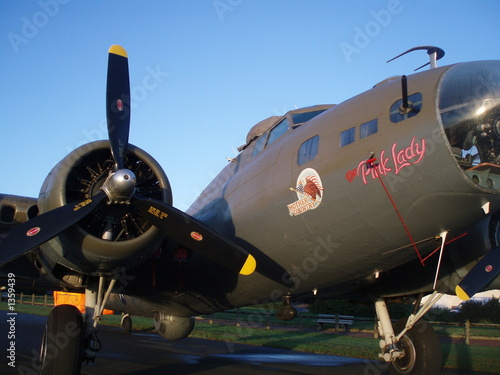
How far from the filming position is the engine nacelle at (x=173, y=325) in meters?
11.3

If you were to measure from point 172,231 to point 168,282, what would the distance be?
7.61 feet

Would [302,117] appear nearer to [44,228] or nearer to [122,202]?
[122,202]

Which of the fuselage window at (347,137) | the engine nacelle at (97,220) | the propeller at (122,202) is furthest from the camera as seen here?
the engine nacelle at (97,220)

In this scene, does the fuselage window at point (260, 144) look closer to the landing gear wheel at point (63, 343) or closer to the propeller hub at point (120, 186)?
the propeller hub at point (120, 186)

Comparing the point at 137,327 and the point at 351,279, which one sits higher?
the point at 137,327

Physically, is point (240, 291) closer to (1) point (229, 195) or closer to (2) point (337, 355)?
(1) point (229, 195)

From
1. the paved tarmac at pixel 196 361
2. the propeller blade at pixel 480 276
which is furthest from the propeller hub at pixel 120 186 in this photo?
the propeller blade at pixel 480 276

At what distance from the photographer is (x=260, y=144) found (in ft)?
28.5

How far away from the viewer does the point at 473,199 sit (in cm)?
516

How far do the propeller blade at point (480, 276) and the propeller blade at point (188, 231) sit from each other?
314 centimetres

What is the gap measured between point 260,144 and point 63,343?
4504 mm

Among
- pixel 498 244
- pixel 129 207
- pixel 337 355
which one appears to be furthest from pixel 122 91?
pixel 337 355

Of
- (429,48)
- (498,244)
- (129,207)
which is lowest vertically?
(498,244)

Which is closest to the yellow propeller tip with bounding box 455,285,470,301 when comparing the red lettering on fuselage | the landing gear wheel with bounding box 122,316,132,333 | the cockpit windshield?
the cockpit windshield
